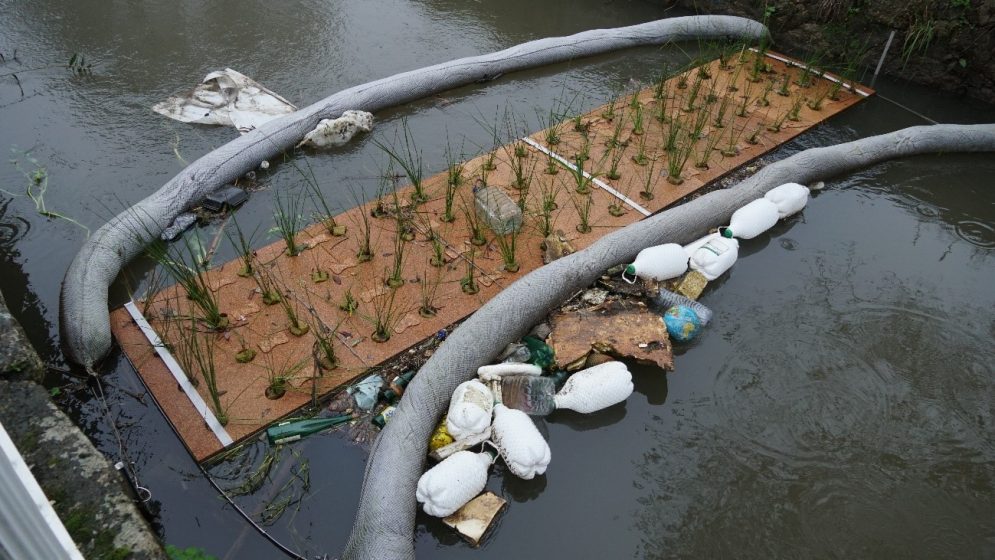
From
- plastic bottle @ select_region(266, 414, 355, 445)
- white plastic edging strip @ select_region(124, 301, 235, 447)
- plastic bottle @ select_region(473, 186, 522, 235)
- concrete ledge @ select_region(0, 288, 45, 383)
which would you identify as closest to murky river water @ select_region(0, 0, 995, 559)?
plastic bottle @ select_region(266, 414, 355, 445)

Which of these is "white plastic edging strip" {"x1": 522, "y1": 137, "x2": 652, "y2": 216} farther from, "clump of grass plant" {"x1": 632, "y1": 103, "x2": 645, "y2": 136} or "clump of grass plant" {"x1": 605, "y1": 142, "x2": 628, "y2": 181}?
"clump of grass plant" {"x1": 632, "y1": 103, "x2": 645, "y2": 136}

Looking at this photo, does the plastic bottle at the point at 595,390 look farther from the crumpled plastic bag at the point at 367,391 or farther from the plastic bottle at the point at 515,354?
the crumpled plastic bag at the point at 367,391

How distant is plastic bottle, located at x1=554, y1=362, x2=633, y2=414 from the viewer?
312cm

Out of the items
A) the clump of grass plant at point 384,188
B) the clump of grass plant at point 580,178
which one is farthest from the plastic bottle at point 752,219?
the clump of grass plant at point 384,188

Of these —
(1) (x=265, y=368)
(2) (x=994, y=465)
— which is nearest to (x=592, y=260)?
(1) (x=265, y=368)

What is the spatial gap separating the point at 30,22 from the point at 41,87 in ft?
4.54

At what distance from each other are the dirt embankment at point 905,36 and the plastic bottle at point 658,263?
3.44 m

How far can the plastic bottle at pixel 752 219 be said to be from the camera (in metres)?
4.18

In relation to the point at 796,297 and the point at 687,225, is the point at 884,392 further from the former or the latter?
the point at 687,225

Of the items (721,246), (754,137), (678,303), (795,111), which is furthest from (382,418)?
(795,111)

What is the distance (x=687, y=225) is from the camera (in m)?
4.06

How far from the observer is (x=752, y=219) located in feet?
13.8

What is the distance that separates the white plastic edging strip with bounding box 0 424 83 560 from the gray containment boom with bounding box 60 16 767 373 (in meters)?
2.01

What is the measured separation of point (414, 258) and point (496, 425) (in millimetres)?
1386
